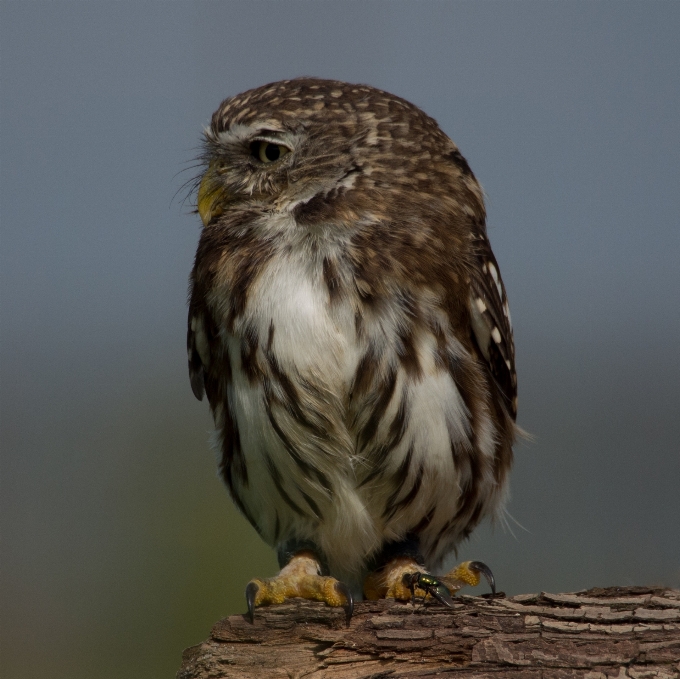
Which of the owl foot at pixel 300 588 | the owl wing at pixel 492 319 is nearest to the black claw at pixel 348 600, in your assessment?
the owl foot at pixel 300 588

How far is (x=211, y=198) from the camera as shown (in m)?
4.25

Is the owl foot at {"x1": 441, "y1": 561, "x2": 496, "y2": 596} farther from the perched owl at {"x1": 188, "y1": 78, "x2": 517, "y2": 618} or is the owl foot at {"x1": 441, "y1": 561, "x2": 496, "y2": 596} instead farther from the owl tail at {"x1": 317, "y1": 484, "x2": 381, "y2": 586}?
the owl tail at {"x1": 317, "y1": 484, "x2": 381, "y2": 586}

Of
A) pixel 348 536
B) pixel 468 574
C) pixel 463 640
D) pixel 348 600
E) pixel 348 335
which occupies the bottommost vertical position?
pixel 463 640

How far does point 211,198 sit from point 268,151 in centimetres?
37

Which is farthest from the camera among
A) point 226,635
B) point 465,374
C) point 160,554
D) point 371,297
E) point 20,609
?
point 20,609

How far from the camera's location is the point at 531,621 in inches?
126

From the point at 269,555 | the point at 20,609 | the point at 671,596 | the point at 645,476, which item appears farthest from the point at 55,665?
the point at 671,596

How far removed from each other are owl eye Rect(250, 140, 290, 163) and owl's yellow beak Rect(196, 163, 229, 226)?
24cm

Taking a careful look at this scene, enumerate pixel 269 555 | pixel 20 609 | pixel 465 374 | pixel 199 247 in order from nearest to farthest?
1. pixel 465 374
2. pixel 199 247
3. pixel 269 555
4. pixel 20 609

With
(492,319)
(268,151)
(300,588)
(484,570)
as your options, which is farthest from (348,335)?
(484,570)

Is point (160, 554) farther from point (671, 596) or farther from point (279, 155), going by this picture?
point (671, 596)

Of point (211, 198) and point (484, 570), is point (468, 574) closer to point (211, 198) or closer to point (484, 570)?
point (484, 570)

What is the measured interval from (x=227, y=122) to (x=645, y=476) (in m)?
6.06

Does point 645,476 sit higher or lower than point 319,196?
higher
